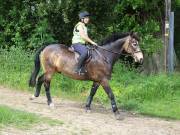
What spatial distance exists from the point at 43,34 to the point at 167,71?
5.70 meters

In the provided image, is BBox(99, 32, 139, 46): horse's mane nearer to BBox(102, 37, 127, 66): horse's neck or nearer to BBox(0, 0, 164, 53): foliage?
BBox(102, 37, 127, 66): horse's neck

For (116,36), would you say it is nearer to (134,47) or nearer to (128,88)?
(134,47)

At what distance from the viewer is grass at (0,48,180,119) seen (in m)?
15.2

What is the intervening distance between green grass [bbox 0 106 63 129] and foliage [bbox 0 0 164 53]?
752 centimetres

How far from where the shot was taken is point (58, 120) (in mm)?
12422

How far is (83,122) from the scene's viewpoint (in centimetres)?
1255

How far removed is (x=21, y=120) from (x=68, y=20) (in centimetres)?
937

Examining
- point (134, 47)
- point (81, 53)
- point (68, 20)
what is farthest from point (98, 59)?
point (68, 20)

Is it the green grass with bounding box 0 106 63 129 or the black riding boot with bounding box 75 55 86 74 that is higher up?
the black riding boot with bounding box 75 55 86 74

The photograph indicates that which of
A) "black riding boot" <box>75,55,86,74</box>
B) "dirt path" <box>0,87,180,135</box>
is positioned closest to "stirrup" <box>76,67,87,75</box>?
"black riding boot" <box>75,55,86,74</box>

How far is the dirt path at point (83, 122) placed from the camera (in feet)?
37.4

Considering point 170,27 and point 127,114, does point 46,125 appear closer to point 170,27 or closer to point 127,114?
point 127,114

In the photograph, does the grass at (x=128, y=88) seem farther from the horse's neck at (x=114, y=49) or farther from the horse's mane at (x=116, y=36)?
the horse's mane at (x=116, y=36)

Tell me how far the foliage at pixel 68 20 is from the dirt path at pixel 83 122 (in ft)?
16.3
